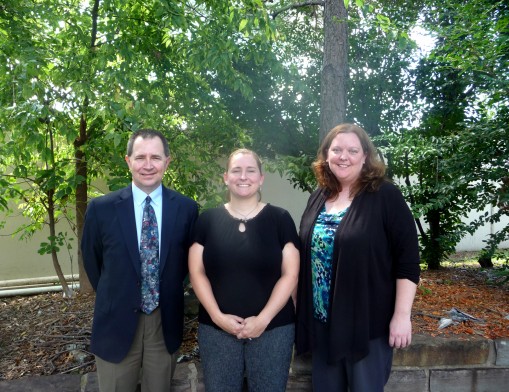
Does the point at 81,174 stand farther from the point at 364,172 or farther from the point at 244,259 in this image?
the point at 364,172

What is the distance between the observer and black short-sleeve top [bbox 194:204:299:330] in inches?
102

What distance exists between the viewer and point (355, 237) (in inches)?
97.8

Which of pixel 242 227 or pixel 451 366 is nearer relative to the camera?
pixel 242 227

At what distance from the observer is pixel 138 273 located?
2609mm

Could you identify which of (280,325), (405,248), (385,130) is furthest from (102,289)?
(385,130)

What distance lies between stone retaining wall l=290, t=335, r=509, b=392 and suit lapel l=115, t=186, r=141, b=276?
1.43m

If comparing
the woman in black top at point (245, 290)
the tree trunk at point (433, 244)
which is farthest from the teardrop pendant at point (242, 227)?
the tree trunk at point (433, 244)

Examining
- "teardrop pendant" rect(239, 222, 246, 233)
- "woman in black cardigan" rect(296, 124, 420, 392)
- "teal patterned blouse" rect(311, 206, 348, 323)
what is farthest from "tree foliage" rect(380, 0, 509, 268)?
"teardrop pendant" rect(239, 222, 246, 233)

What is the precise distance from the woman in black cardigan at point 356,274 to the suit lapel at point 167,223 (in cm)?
74

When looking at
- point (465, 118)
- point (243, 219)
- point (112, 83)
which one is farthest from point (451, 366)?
point (465, 118)

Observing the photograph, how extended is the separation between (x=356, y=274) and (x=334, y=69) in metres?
2.55

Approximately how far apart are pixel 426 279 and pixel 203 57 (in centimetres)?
349

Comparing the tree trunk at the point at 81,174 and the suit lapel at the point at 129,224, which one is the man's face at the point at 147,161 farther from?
the tree trunk at the point at 81,174

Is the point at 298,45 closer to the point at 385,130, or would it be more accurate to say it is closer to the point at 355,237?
the point at 385,130
